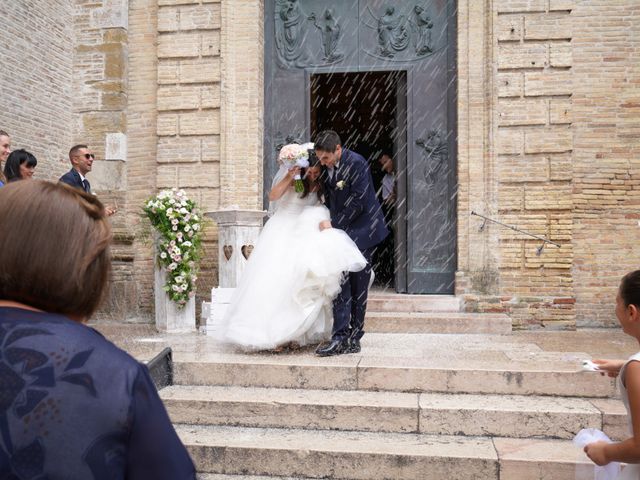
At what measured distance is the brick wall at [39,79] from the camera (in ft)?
29.7

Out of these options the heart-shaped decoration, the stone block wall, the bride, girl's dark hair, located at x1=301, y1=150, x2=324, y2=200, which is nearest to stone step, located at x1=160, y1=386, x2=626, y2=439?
Result: the bride

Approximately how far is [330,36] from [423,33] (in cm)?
134

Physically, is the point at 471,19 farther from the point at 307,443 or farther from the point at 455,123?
the point at 307,443

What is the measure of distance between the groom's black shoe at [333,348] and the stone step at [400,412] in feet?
1.93

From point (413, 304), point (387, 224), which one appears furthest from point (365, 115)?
point (413, 304)

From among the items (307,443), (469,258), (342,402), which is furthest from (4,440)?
(469,258)

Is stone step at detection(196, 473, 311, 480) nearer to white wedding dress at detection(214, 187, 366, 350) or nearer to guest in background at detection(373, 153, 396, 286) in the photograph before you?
white wedding dress at detection(214, 187, 366, 350)

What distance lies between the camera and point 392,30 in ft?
31.8

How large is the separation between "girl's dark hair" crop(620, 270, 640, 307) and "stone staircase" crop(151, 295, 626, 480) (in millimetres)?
1850

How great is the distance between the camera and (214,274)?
9.51 m

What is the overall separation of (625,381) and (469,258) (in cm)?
655

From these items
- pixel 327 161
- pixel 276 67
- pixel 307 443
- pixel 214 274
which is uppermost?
pixel 276 67

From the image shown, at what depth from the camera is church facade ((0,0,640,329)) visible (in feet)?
29.1

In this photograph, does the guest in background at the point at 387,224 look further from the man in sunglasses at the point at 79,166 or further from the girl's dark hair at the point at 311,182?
the man in sunglasses at the point at 79,166
